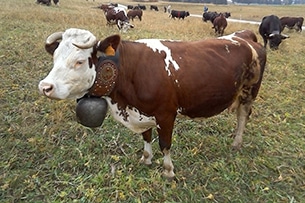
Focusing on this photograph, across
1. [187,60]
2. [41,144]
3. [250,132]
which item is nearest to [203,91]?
[187,60]

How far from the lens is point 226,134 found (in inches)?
171

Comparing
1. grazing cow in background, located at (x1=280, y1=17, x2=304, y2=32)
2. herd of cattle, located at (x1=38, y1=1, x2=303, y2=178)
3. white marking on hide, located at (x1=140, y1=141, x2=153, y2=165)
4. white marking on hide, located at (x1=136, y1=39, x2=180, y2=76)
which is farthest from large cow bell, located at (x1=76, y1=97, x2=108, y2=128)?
grazing cow in background, located at (x1=280, y1=17, x2=304, y2=32)

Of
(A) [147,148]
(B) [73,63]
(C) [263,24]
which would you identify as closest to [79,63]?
(B) [73,63]

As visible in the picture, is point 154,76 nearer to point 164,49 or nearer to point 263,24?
point 164,49

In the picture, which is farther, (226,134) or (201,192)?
(226,134)

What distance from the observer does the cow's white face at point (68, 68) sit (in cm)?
229

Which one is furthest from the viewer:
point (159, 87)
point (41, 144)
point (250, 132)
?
point (250, 132)

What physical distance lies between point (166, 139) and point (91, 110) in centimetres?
88

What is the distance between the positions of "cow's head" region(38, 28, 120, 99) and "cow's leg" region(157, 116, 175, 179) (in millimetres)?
922

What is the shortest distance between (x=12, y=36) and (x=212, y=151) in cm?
712

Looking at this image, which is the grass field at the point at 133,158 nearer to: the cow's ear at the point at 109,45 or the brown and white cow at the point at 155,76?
the brown and white cow at the point at 155,76

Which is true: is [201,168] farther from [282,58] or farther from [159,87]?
[282,58]

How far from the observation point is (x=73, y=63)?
235cm

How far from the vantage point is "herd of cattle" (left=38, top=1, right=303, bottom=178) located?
2.38 meters
